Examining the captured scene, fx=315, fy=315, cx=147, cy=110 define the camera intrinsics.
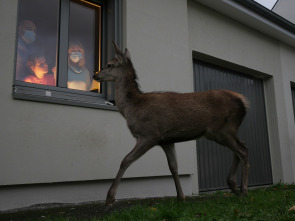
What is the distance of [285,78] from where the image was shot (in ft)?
37.8

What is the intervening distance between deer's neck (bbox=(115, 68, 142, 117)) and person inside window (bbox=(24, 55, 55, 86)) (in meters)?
1.55

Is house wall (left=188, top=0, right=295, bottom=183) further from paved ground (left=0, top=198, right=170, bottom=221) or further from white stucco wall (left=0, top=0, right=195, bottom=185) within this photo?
paved ground (left=0, top=198, right=170, bottom=221)

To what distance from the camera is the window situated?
566cm

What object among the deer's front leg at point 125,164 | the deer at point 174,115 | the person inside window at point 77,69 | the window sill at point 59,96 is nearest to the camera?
the deer's front leg at point 125,164

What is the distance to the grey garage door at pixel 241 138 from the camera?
8719 mm

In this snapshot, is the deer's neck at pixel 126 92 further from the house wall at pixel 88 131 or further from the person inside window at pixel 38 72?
the person inside window at pixel 38 72

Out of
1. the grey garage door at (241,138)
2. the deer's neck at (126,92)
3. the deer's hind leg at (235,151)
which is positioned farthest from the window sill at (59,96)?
the grey garage door at (241,138)

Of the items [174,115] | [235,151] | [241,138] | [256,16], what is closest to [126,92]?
[174,115]

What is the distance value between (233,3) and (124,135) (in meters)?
5.30

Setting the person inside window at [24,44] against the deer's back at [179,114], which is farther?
the person inside window at [24,44]

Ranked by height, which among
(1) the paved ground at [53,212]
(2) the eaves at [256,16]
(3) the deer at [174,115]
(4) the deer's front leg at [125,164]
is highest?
(2) the eaves at [256,16]

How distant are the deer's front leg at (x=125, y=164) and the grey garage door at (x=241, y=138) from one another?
4.38 metres

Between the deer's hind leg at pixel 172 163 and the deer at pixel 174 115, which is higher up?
the deer at pixel 174 115

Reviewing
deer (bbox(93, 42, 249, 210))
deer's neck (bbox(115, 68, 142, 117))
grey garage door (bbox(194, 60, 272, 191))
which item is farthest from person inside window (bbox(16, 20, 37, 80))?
grey garage door (bbox(194, 60, 272, 191))
